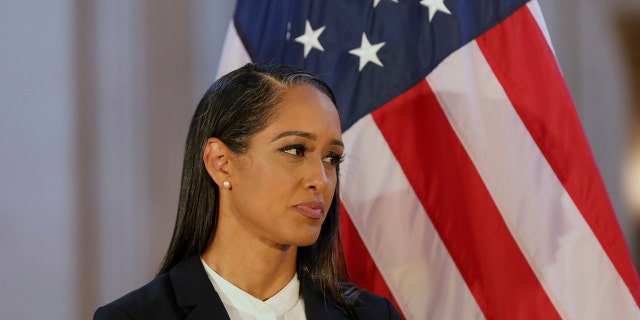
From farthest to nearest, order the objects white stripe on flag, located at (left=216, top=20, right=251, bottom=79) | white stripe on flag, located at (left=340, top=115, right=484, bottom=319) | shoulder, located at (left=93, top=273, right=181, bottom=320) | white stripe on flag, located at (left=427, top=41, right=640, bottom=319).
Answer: white stripe on flag, located at (left=216, top=20, right=251, bottom=79) → white stripe on flag, located at (left=340, top=115, right=484, bottom=319) → white stripe on flag, located at (left=427, top=41, right=640, bottom=319) → shoulder, located at (left=93, top=273, right=181, bottom=320)

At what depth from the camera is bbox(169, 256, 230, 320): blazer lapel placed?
1.57 m

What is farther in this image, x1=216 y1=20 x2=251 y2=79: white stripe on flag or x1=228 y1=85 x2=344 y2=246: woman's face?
x1=216 y1=20 x2=251 y2=79: white stripe on flag

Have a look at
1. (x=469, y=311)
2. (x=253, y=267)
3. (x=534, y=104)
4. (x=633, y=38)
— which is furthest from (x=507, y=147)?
(x=633, y=38)

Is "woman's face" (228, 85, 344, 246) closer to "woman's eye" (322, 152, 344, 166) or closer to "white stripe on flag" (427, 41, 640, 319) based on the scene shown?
"woman's eye" (322, 152, 344, 166)

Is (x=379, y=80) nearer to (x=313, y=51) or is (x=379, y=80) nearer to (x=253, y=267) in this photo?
(x=313, y=51)

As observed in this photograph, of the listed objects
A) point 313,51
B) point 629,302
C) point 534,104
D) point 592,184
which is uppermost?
point 313,51

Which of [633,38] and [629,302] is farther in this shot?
[633,38]

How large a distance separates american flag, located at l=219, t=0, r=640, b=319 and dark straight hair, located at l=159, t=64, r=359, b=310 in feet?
1.24

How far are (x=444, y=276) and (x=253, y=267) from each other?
598mm

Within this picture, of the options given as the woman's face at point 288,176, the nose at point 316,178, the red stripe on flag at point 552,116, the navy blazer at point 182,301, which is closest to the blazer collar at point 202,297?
the navy blazer at point 182,301

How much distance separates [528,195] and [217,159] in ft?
2.54

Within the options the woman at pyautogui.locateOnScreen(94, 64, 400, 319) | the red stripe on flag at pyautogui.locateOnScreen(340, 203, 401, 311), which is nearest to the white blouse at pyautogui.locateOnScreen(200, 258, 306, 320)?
the woman at pyautogui.locateOnScreen(94, 64, 400, 319)

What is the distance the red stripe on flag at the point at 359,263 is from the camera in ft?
6.91

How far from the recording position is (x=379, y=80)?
83.7 inches
